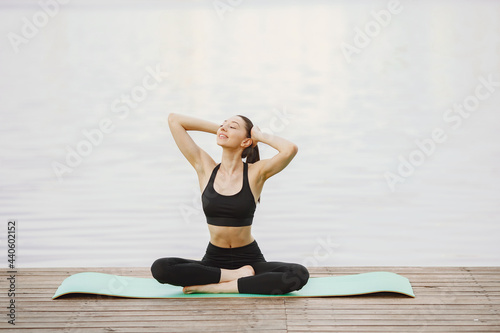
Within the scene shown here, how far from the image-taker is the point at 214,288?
3697mm

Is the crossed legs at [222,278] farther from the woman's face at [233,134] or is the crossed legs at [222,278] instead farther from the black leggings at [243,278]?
the woman's face at [233,134]

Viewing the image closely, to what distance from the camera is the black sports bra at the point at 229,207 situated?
3814 mm

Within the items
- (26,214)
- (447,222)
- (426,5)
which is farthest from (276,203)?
(426,5)

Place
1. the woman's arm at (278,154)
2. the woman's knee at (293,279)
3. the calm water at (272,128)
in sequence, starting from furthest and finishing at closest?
1. the calm water at (272,128)
2. the woman's arm at (278,154)
3. the woman's knee at (293,279)

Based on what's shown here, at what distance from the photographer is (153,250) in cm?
500

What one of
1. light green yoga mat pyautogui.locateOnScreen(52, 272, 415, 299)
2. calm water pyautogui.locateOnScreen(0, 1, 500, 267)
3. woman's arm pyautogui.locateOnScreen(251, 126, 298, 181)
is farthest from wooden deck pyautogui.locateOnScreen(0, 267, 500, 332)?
calm water pyautogui.locateOnScreen(0, 1, 500, 267)

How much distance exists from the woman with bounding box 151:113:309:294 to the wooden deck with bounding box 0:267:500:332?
0.39 ft

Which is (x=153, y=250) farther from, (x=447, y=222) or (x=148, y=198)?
(x=447, y=222)

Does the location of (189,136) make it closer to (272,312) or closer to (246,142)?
(246,142)

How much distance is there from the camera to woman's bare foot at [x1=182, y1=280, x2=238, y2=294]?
3686 millimetres

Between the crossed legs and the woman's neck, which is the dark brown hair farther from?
the crossed legs

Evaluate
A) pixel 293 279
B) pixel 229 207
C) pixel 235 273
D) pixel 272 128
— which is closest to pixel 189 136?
pixel 229 207

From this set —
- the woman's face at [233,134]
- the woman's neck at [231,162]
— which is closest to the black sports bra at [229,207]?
the woman's neck at [231,162]

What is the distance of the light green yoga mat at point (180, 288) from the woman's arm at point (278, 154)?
2.06ft
